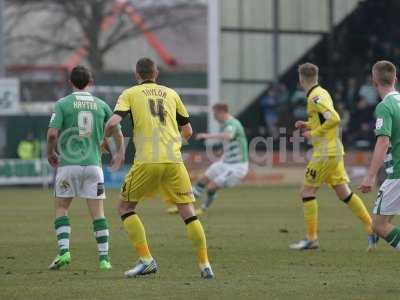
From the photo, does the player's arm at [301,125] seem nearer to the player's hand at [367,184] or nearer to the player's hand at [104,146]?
the player's hand at [104,146]

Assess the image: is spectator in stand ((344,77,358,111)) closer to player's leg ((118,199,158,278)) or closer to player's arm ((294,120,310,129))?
player's arm ((294,120,310,129))

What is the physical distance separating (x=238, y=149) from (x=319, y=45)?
48.3ft

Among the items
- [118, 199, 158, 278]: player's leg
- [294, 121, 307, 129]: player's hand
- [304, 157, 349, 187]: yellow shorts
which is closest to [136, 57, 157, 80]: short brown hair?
[118, 199, 158, 278]: player's leg

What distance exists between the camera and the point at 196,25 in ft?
231

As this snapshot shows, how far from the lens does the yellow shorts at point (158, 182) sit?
11.1 m

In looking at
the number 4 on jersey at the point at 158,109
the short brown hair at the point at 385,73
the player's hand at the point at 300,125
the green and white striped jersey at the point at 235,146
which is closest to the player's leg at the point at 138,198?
the number 4 on jersey at the point at 158,109

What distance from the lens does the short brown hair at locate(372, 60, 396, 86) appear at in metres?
10.6

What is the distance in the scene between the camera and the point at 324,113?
14398mm

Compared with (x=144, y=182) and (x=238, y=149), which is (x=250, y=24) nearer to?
(x=238, y=149)

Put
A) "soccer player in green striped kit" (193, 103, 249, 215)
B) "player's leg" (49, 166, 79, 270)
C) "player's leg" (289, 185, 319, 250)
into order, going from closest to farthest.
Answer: "player's leg" (49, 166, 79, 270), "player's leg" (289, 185, 319, 250), "soccer player in green striped kit" (193, 103, 249, 215)

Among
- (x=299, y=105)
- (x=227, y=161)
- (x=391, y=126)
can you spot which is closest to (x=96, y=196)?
(x=391, y=126)

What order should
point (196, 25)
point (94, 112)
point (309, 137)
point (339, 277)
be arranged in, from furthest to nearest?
point (196, 25) < point (309, 137) < point (94, 112) < point (339, 277)

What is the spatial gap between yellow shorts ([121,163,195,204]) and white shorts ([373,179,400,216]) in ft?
6.16

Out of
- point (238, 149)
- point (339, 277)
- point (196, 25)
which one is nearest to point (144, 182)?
point (339, 277)
